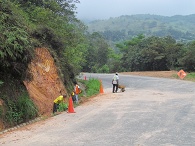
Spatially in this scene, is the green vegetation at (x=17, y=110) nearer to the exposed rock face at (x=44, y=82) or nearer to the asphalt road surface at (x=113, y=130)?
the asphalt road surface at (x=113, y=130)

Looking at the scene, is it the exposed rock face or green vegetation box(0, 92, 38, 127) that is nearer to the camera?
green vegetation box(0, 92, 38, 127)

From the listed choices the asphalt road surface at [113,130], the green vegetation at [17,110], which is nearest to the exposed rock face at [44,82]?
the green vegetation at [17,110]

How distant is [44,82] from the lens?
58.3 ft

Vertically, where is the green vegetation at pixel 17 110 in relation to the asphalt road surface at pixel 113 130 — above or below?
above

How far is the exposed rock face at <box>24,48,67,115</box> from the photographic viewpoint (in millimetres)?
16125

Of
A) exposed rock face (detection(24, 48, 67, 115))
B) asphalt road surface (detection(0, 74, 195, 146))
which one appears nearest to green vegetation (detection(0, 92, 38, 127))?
asphalt road surface (detection(0, 74, 195, 146))

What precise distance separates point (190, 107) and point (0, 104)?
9290mm

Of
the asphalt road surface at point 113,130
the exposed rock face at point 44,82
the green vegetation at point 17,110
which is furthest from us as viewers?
the exposed rock face at point 44,82

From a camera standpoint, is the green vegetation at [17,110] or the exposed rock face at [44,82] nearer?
the green vegetation at [17,110]

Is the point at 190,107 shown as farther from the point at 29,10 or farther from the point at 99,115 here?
the point at 29,10

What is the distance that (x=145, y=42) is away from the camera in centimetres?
6788

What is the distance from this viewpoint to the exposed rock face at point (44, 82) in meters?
16.1

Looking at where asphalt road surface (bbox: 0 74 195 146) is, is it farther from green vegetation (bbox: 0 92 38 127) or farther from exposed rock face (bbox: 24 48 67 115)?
exposed rock face (bbox: 24 48 67 115)

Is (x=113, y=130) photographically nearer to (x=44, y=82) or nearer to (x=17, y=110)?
(x=17, y=110)
